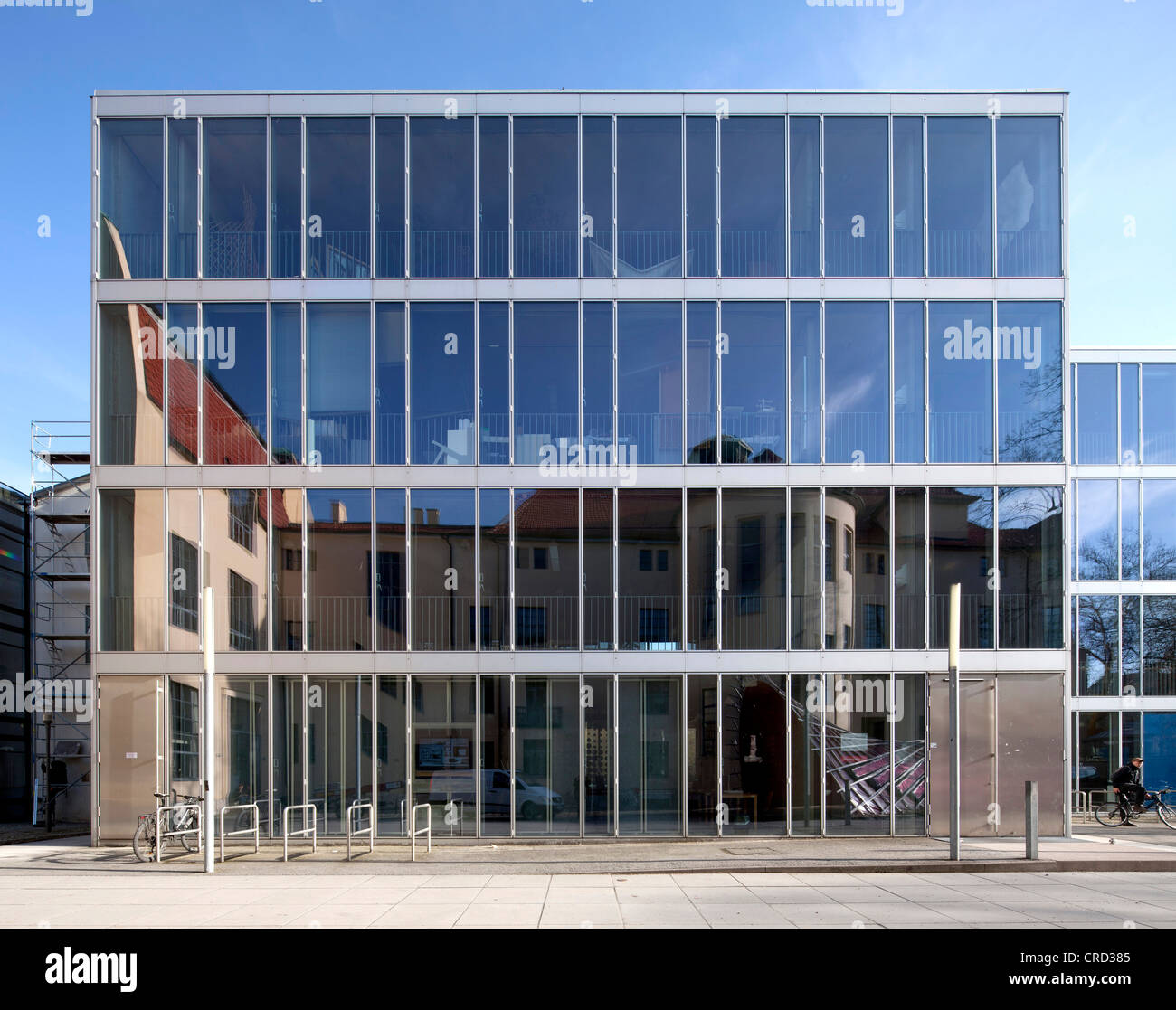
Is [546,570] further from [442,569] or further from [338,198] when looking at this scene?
[338,198]

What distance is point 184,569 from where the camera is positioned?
17.8 m

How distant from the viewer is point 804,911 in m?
10.8

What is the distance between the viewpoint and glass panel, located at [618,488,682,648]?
57.9ft

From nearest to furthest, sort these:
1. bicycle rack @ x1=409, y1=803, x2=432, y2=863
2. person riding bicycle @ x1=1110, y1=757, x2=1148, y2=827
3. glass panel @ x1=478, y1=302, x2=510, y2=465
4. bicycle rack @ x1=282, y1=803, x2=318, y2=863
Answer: bicycle rack @ x1=409, y1=803, x2=432, y2=863 → bicycle rack @ x1=282, y1=803, x2=318, y2=863 → glass panel @ x1=478, y1=302, x2=510, y2=465 → person riding bicycle @ x1=1110, y1=757, x2=1148, y2=827

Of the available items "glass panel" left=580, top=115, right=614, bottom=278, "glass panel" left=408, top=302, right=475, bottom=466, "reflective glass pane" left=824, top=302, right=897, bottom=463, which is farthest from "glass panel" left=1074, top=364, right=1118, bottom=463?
"glass panel" left=408, top=302, right=475, bottom=466

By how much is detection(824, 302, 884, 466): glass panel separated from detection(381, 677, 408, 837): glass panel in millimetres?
9820

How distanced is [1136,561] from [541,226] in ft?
61.4

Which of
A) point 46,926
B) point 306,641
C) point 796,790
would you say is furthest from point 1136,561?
point 46,926

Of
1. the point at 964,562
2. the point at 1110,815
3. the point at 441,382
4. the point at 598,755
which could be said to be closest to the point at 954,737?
the point at 964,562

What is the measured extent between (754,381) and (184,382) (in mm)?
11609

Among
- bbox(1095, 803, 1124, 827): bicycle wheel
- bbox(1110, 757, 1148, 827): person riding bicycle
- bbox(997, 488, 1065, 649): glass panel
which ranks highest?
bbox(997, 488, 1065, 649): glass panel

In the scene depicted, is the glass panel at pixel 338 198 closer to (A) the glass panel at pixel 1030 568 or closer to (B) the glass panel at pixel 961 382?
(B) the glass panel at pixel 961 382

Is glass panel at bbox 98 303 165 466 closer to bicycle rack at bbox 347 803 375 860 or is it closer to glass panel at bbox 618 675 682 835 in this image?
bicycle rack at bbox 347 803 375 860

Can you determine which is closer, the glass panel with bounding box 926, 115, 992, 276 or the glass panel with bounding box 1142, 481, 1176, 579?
the glass panel with bounding box 926, 115, 992, 276
